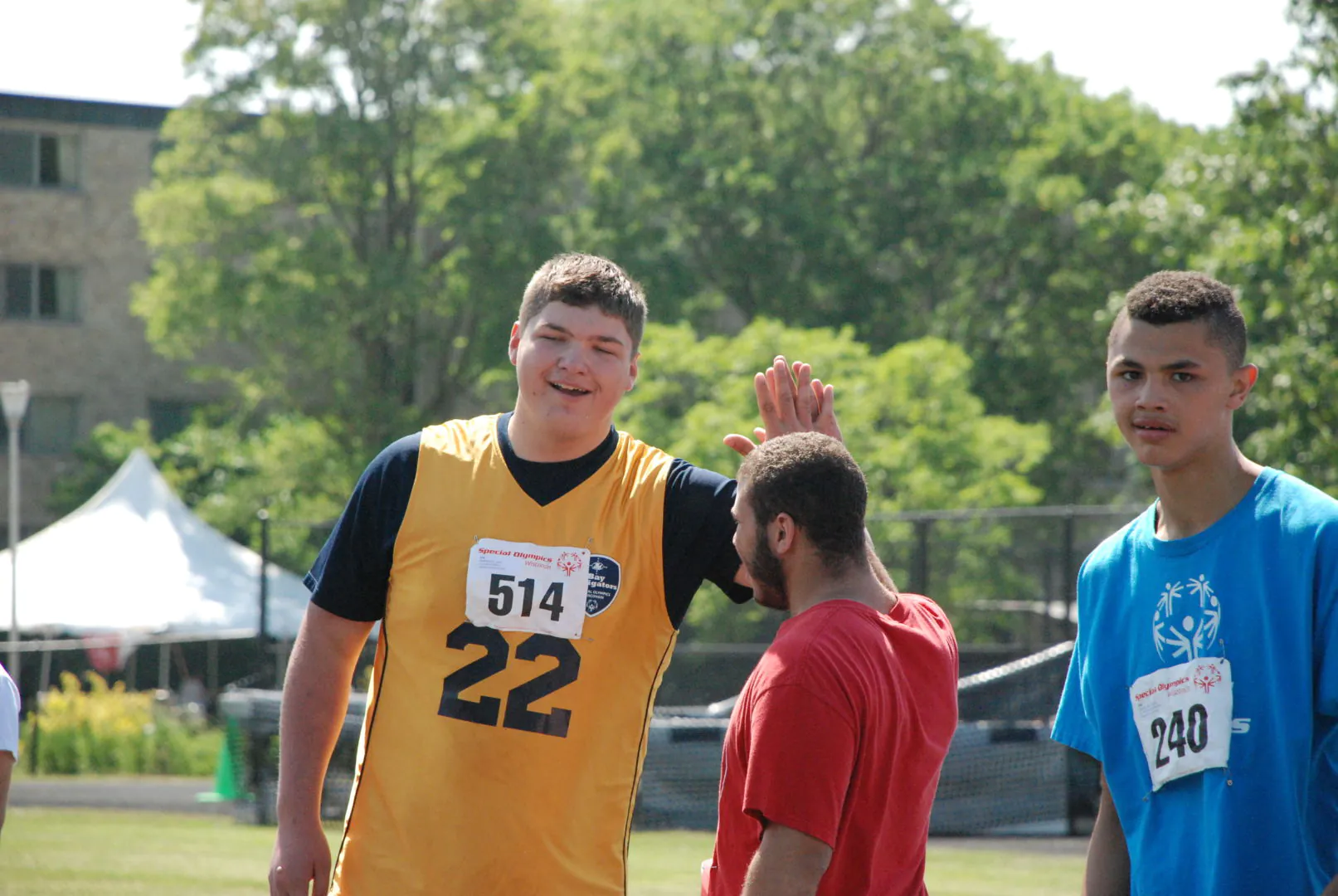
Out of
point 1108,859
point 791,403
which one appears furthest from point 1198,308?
point 1108,859

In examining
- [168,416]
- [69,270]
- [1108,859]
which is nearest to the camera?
[1108,859]

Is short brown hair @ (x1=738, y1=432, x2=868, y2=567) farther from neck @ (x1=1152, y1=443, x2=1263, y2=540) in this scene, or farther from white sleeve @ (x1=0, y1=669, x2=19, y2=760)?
white sleeve @ (x1=0, y1=669, x2=19, y2=760)

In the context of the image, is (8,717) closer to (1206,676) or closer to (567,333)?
(567,333)

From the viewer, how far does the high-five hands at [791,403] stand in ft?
11.6

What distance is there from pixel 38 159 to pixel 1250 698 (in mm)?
43291

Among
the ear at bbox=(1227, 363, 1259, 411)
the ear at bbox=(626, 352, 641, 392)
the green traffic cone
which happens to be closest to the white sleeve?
the ear at bbox=(626, 352, 641, 392)

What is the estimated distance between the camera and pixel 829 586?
2768 mm

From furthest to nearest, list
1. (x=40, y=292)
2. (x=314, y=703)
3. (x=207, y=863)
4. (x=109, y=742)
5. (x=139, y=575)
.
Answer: (x=40, y=292), (x=139, y=575), (x=109, y=742), (x=207, y=863), (x=314, y=703)

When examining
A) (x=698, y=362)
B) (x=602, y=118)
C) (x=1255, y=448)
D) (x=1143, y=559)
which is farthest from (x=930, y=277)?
(x=1143, y=559)

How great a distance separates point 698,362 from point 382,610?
23.0 m

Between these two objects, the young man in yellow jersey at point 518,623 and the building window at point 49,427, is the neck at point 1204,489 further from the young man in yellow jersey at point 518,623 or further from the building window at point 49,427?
→ the building window at point 49,427

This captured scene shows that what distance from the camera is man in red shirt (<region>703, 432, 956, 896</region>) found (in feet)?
8.35

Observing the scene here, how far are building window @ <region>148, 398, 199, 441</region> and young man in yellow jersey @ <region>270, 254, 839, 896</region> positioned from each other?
136ft

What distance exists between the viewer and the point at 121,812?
1539cm
